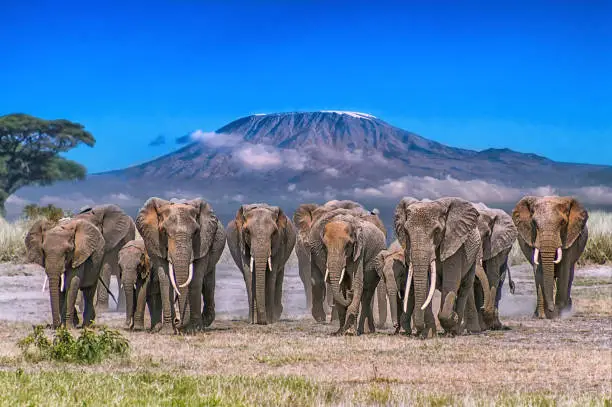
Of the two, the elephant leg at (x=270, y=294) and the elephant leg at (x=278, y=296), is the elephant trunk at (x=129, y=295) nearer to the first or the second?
the elephant leg at (x=270, y=294)

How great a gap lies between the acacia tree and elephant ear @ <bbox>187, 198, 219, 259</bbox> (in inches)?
1961

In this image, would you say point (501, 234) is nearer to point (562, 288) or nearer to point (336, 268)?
point (562, 288)

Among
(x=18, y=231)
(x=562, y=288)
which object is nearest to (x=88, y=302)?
(x=562, y=288)

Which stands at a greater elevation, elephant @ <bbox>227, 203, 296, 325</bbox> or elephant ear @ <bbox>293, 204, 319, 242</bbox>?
elephant ear @ <bbox>293, 204, 319, 242</bbox>

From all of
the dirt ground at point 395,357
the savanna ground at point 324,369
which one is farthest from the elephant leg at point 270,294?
the savanna ground at point 324,369

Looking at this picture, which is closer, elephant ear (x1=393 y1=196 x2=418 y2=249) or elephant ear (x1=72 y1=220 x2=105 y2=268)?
elephant ear (x1=393 y1=196 x2=418 y2=249)

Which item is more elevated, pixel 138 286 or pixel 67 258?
pixel 67 258

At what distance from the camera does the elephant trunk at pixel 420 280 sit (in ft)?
53.1

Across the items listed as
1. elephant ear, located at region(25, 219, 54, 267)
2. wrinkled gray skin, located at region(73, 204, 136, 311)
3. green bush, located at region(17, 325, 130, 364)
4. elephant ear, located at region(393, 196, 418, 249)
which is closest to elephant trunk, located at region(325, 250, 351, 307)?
elephant ear, located at region(393, 196, 418, 249)

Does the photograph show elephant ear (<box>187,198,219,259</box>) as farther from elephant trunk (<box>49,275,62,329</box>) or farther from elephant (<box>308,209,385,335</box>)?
elephant trunk (<box>49,275,62,329</box>)

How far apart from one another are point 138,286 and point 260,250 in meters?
2.45

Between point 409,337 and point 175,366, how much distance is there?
451cm

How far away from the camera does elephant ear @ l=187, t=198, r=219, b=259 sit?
1812 centimetres

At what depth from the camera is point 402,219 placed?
54.6 ft
